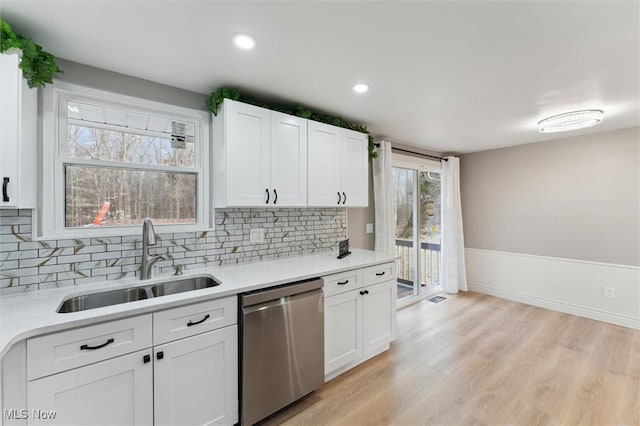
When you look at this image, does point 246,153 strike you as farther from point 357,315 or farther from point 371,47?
point 357,315

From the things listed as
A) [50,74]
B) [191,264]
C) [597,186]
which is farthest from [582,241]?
[50,74]

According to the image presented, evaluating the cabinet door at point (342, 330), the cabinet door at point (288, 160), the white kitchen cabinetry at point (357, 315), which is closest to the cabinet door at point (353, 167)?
the cabinet door at point (288, 160)

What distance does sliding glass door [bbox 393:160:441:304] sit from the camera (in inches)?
167

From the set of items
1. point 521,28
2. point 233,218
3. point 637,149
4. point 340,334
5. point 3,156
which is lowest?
point 340,334

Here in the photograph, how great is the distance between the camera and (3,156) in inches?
55.2

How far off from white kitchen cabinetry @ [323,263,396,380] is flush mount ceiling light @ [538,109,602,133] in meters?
2.14

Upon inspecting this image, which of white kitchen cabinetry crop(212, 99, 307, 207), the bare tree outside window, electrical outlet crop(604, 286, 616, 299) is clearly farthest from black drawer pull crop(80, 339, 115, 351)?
electrical outlet crop(604, 286, 616, 299)

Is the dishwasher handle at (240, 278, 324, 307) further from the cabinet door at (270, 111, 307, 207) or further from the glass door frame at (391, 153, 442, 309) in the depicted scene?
the glass door frame at (391, 153, 442, 309)

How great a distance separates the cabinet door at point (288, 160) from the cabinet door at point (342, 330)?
901 millimetres

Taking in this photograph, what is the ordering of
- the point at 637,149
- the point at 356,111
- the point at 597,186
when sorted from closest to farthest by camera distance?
1. the point at 356,111
2. the point at 637,149
3. the point at 597,186

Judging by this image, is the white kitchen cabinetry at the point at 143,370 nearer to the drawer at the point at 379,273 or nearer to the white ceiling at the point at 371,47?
the drawer at the point at 379,273

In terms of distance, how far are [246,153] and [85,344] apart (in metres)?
1.48

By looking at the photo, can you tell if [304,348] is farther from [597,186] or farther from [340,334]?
[597,186]

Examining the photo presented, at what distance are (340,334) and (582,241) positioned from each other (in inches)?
141
